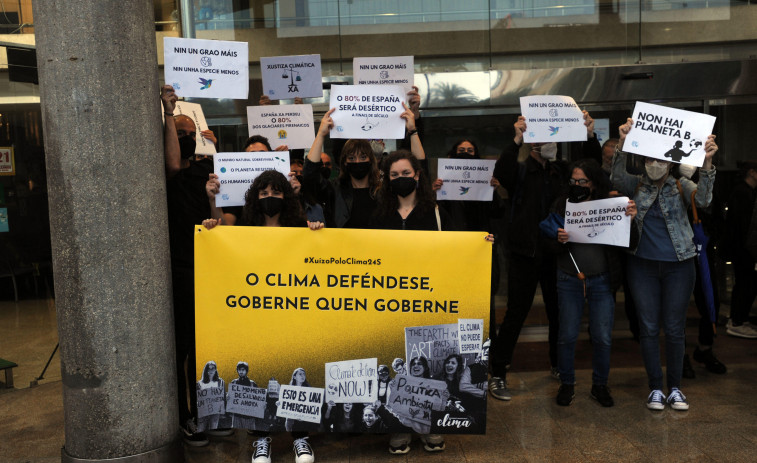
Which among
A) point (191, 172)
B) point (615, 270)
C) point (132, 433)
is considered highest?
point (191, 172)

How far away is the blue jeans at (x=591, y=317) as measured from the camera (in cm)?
568

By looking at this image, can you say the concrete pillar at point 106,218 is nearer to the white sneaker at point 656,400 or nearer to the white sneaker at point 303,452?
the white sneaker at point 303,452

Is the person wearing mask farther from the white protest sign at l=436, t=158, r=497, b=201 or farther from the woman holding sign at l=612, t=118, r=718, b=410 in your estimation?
the woman holding sign at l=612, t=118, r=718, b=410

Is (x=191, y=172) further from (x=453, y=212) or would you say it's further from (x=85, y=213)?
(x=453, y=212)

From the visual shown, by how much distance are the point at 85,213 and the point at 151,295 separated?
0.60 metres

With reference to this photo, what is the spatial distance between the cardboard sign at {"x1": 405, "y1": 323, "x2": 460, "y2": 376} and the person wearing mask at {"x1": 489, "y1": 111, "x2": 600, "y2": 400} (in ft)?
4.83

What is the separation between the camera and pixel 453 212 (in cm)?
604

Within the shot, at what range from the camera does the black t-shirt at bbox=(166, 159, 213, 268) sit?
16.9ft

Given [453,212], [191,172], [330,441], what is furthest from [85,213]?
[453,212]

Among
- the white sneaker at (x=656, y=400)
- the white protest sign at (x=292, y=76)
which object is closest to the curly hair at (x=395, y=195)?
the white protest sign at (x=292, y=76)

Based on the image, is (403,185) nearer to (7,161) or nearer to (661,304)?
(661,304)

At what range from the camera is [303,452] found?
15.5ft

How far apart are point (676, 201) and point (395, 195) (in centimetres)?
206

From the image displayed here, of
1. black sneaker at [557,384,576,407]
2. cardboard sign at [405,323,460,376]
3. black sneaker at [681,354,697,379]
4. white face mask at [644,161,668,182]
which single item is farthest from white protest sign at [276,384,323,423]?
black sneaker at [681,354,697,379]
